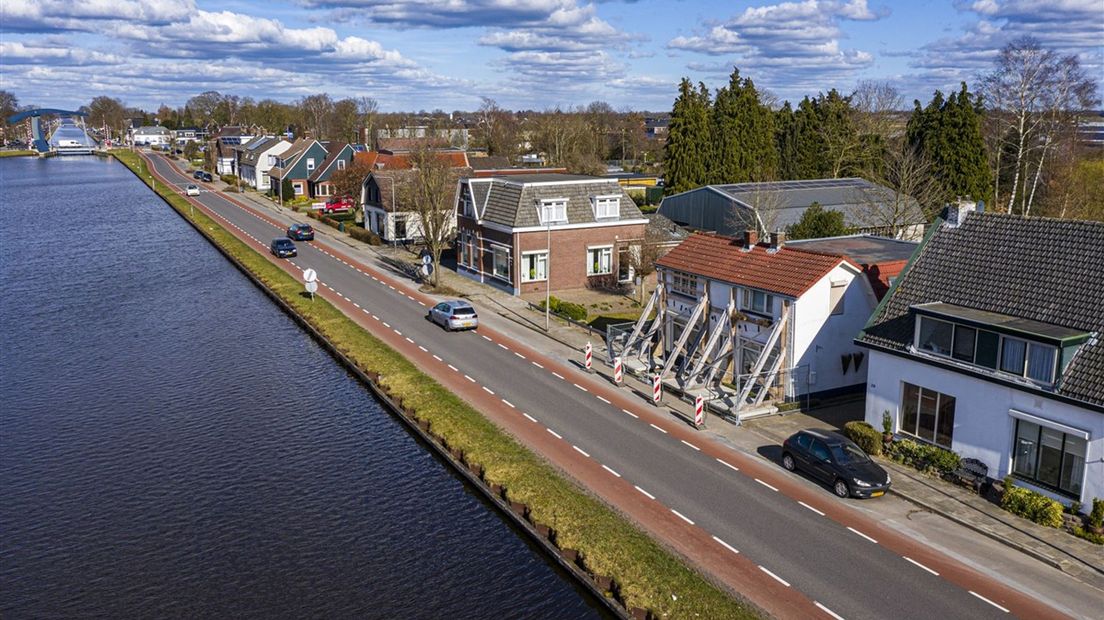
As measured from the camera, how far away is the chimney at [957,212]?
3123cm

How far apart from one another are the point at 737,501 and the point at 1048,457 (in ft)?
30.4

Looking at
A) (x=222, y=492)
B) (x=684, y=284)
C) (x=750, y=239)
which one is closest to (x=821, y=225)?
(x=750, y=239)

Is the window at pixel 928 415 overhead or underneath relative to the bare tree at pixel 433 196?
underneath

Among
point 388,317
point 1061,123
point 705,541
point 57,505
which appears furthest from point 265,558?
point 1061,123

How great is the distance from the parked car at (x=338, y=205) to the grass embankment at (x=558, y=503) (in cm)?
5577

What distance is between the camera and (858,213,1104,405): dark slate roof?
25.4m

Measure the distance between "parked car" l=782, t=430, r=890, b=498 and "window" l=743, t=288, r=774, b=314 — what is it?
321 inches

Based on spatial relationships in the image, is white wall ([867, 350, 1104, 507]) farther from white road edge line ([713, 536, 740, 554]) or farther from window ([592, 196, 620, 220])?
window ([592, 196, 620, 220])

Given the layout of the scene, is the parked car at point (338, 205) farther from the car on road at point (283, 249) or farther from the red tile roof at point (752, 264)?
the red tile roof at point (752, 264)

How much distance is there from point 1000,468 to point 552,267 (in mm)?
34694

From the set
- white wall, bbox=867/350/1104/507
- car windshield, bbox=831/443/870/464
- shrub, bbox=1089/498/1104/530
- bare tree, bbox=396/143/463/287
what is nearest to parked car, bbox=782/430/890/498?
car windshield, bbox=831/443/870/464

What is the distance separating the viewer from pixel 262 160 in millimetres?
128750

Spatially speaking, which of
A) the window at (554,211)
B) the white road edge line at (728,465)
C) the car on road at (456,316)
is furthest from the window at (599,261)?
the white road edge line at (728,465)

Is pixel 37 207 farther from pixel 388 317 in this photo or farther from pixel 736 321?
pixel 736 321
